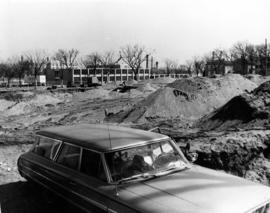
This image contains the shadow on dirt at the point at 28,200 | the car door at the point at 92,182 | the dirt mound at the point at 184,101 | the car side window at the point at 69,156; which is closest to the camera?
the car door at the point at 92,182

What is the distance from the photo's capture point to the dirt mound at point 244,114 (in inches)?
446

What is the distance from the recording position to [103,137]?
483 centimetres

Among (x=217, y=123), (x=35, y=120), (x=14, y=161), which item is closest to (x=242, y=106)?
(x=217, y=123)

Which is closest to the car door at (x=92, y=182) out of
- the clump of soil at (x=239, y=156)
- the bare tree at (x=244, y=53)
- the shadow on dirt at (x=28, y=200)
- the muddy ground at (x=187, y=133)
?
the shadow on dirt at (x=28, y=200)

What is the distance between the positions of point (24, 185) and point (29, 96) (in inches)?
1057

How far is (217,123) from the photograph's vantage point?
12.7 m

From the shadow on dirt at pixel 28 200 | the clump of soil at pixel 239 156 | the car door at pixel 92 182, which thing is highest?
the car door at pixel 92 182

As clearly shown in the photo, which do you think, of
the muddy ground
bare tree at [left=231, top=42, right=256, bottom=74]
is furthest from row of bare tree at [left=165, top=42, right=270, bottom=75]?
the muddy ground

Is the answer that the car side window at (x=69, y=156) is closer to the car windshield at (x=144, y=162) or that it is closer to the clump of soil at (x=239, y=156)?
the car windshield at (x=144, y=162)

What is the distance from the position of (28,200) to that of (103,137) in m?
2.11

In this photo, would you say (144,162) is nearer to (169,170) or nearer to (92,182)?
(169,170)

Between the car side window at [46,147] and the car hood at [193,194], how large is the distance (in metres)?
1.79

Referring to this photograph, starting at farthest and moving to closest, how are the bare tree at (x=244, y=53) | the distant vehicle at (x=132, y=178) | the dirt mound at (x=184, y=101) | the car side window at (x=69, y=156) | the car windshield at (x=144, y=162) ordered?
1. the bare tree at (x=244, y=53)
2. the dirt mound at (x=184, y=101)
3. the car side window at (x=69, y=156)
4. the car windshield at (x=144, y=162)
5. the distant vehicle at (x=132, y=178)

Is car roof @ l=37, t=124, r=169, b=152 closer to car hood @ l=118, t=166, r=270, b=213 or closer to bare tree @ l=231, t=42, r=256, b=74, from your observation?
car hood @ l=118, t=166, r=270, b=213
